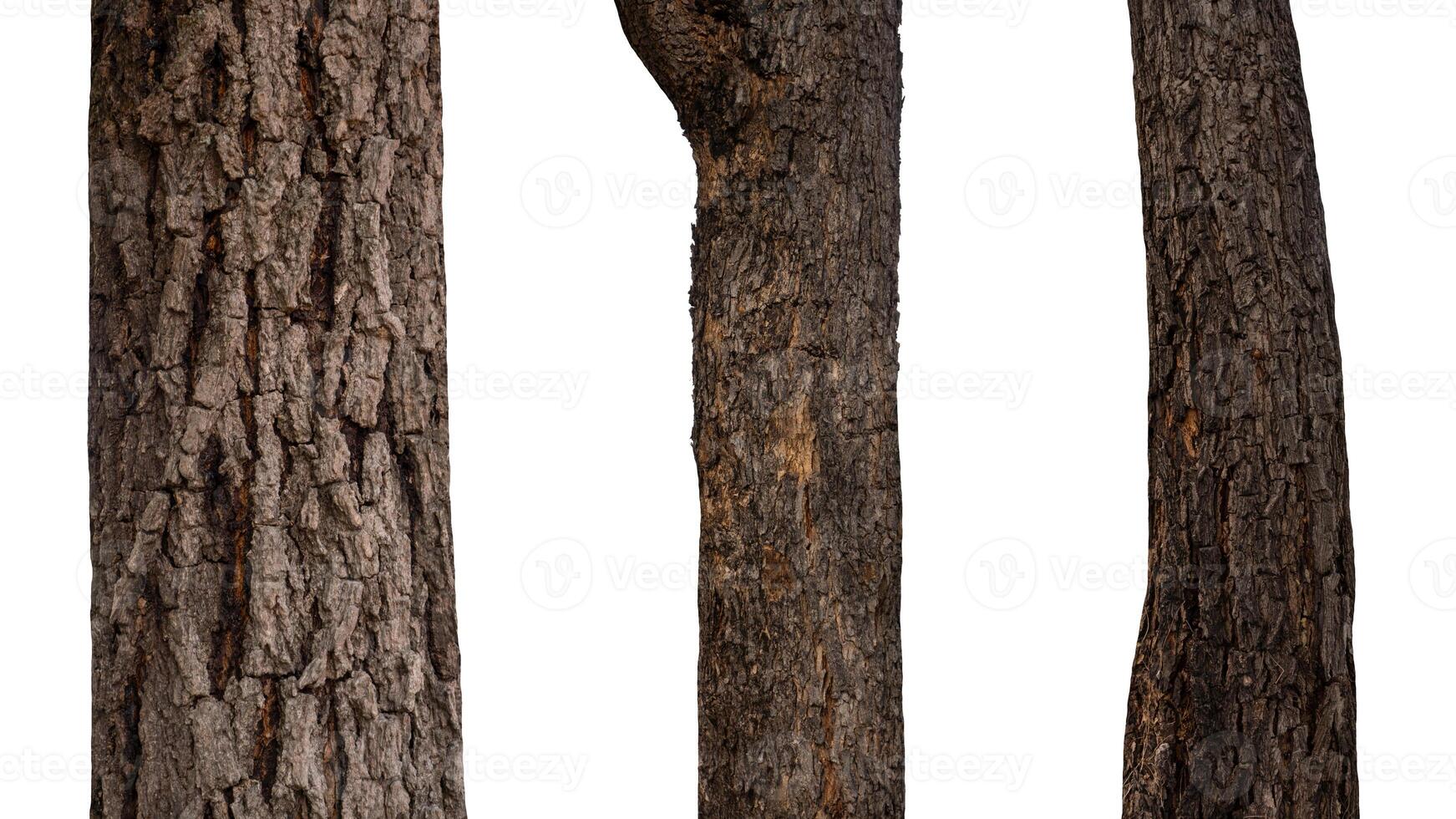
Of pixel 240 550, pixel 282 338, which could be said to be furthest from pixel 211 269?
pixel 240 550

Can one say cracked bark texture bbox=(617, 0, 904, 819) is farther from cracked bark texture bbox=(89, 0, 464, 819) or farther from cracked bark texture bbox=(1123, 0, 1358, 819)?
cracked bark texture bbox=(89, 0, 464, 819)

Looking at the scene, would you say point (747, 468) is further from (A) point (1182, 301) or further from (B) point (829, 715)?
(A) point (1182, 301)

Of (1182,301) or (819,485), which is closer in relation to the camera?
(819,485)

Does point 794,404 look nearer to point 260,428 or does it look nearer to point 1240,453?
point 1240,453

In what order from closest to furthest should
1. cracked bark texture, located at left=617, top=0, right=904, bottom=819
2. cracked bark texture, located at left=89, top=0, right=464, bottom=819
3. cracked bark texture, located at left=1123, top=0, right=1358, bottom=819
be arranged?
cracked bark texture, located at left=89, top=0, right=464, bottom=819
cracked bark texture, located at left=617, top=0, right=904, bottom=819
cracked bark texture, located at left=1123, top=0, right=1358, bottom=819

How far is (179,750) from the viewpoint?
2.64m

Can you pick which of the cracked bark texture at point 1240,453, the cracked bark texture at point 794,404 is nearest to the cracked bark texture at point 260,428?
the cracked bark texture at point 794,404

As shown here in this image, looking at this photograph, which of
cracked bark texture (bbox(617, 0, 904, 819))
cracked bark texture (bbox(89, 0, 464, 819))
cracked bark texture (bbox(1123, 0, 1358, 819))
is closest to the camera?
cracked bark texture (bbox(89, 0, 464, 819))

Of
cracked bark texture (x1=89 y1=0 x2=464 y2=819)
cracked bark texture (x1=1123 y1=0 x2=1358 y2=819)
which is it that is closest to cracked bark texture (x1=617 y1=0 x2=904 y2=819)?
cracked bark texture (x1=1123 y1=0 x2=1358 y2=819)

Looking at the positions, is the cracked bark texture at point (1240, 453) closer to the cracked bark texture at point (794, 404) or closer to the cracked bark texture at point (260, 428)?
the cracked bark texture at point (794, 404)

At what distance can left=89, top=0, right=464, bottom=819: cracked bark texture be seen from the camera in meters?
2.64

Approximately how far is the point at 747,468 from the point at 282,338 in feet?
6.91

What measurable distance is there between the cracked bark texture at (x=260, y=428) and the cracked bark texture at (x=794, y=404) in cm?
189

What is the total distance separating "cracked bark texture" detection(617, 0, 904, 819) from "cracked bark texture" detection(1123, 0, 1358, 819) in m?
0.90
